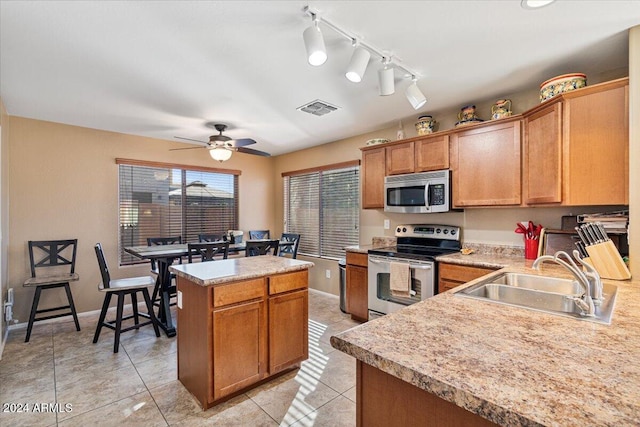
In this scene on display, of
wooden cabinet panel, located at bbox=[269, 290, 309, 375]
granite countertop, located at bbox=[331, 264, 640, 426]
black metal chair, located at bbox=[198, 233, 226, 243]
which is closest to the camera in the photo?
granite countertop, located at bbox=[331, 264, 640, 426]

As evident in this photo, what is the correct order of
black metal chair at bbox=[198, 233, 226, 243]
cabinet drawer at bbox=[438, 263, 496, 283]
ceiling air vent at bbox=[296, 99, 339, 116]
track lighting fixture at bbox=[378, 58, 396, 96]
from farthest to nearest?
1. black metal chair at bbox=[198, 233, 226, 243]
2. ceiling air vent at bbox=[296, 99, 339, 116]
3. cabinet drawer at bbox=[438, 263, 496, 283]
4. track lighting fixture at bbox=[378, 58, 396, 96]

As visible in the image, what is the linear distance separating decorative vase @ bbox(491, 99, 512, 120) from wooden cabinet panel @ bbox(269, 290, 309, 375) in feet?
7.65

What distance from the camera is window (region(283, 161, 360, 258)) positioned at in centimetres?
456

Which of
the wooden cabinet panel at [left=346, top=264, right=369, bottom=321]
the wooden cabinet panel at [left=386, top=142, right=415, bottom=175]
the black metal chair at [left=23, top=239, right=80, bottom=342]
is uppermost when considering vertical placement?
the wooden cabinet panel at [left=386, top=142, right=415, bottom=175]

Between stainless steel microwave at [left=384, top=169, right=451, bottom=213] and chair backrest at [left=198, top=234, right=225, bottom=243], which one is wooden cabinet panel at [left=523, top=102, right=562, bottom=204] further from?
chair backrest at [left=198, top=234, right=225, bottom=243]

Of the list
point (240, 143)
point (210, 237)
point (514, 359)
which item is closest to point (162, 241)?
point (210, 237)

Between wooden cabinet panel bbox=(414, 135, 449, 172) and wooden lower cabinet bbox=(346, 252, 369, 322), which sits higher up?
wooden cabinet panel bbox=(414, 135, 449, 172)

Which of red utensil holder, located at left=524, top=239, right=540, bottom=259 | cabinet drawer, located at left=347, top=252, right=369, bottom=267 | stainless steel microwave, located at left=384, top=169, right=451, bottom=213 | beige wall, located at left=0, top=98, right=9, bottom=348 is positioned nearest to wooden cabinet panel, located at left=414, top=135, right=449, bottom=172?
stainless steel microwave, located at left=384, top=169, right=451, bottom=213

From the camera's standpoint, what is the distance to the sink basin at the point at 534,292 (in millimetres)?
1585

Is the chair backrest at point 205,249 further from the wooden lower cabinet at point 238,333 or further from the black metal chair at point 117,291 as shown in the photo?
the wooden lower cabinet at point 238,333

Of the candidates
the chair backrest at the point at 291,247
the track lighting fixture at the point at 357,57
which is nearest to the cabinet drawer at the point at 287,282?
the track lighting fixture at the point at 357,57

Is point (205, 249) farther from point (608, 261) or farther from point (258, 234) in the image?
point (608, 261)

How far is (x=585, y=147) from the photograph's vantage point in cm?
219

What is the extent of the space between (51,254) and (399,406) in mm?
4288
